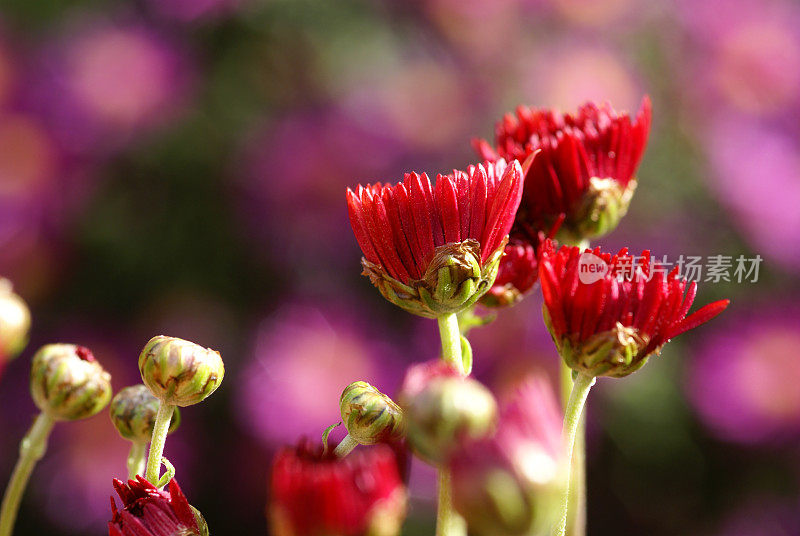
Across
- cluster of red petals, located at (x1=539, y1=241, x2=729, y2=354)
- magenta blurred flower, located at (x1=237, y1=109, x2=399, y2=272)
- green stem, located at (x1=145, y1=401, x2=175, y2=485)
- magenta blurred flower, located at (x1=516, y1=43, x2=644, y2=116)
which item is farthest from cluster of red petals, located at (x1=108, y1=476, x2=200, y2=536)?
magenta blurred flower, located at (x1=516, y1=43, x2=644, y2=116)

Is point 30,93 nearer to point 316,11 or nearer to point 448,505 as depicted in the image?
point 316,11

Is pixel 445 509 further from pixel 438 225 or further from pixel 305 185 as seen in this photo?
pixel 305 185

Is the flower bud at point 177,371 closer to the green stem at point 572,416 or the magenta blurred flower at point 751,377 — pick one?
the green stem at point 572,416

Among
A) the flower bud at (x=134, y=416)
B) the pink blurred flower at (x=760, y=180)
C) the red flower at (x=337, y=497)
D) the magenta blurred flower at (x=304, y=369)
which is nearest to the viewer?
the red flower at (x=337, y=497)

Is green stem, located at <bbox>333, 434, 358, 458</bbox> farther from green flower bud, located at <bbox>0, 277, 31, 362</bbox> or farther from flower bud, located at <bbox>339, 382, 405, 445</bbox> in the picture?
green flower bud, located at <bbox>0, 277, 31, 362</bbox>

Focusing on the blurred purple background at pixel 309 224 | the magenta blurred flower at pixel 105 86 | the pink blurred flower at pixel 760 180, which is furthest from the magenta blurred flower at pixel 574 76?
the magenta blurred flower at pixel 105 86

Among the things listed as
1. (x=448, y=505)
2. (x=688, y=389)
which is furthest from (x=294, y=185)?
(x=448, y=505)
